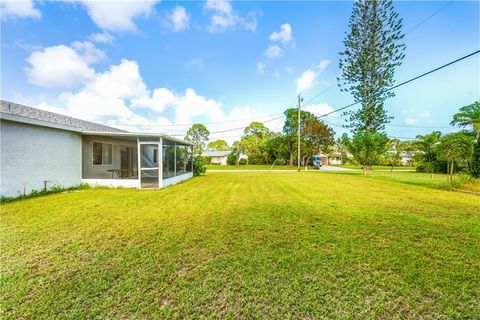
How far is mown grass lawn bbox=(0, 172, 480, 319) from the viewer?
2129 mm

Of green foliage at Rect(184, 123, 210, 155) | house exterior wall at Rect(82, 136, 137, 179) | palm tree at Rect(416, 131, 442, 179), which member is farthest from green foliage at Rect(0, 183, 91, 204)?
green foliage at Rect(184, 123, 210, 155)

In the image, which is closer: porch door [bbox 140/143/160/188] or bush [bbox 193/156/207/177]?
porch door [bbox 140/143/160/188]

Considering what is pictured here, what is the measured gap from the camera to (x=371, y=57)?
68.3ft

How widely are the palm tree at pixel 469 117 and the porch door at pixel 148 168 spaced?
14462mm

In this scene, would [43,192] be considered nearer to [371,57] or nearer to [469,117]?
[469,117]

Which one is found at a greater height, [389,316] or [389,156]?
[389,156]

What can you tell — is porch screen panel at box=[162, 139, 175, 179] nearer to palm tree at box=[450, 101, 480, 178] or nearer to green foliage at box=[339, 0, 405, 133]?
palm tree at box=[450, 101, 480, 178]

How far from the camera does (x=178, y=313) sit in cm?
205

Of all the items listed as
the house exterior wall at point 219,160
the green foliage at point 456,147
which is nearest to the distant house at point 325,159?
the house exterior wall at point 219,160

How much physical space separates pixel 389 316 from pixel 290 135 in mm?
32888

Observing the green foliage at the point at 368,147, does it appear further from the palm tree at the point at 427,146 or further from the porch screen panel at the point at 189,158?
the porch screen panel at the point at 189,158

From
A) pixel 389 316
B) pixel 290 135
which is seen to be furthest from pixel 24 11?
pixel 290 135

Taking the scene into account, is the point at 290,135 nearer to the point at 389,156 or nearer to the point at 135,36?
the point at 389,156

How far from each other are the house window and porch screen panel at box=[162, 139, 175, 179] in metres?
3.39
